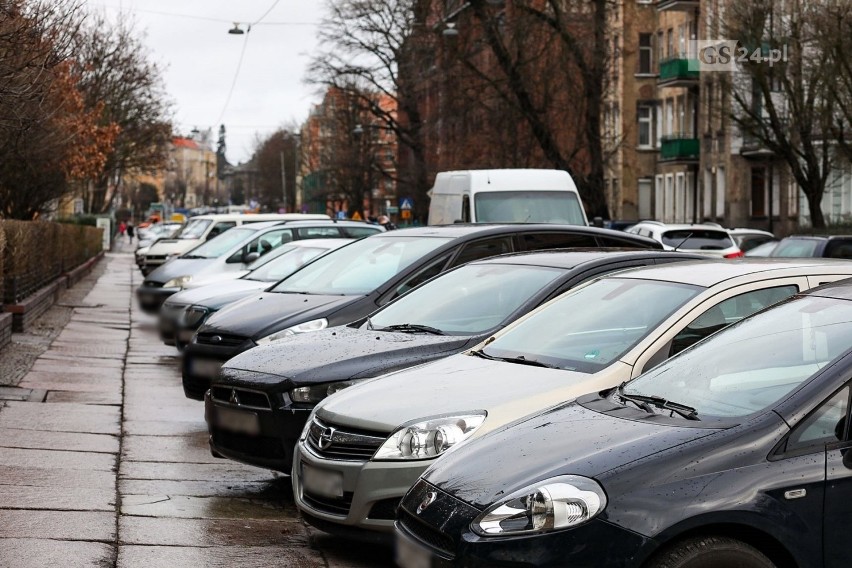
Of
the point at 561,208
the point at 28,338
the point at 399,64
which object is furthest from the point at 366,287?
the point at 399,64

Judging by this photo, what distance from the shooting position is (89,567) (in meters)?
6.82

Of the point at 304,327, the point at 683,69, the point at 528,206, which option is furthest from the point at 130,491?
the point at 683,69

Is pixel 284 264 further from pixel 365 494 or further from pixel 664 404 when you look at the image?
pixel 664 404

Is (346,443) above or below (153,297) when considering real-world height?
above

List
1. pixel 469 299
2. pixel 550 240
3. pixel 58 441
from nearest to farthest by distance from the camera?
1. pixel 469 299
2. pixel 58 441
3. pixel 550 240

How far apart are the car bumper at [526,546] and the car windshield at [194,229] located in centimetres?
3168

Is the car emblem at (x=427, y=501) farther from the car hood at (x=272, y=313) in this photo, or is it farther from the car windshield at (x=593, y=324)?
the car hood at (x=272, y=313)

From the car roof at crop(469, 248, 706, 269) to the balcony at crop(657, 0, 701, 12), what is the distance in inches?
1967

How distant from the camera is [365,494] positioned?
21.8ft

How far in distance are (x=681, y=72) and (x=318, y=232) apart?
39599 mm

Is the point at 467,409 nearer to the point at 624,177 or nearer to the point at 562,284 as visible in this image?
the point at 562,284

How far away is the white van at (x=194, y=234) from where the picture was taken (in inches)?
1129

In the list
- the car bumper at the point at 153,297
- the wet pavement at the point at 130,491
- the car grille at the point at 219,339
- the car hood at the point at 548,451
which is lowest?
the wet pavement at the point at 130,491

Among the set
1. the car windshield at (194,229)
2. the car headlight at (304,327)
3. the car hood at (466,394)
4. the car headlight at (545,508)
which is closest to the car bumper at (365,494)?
the car hood at (466,394)
